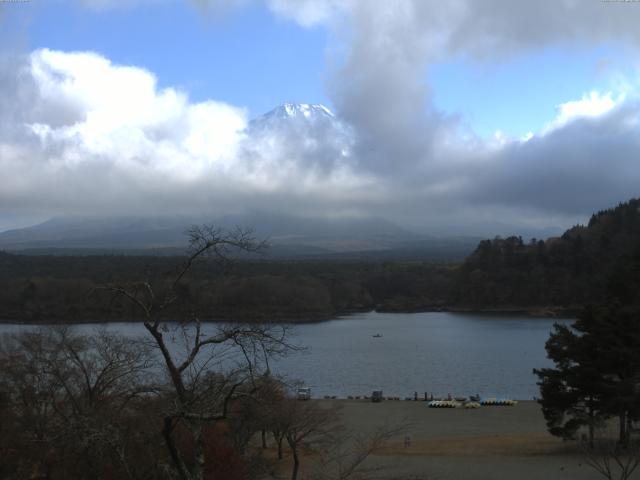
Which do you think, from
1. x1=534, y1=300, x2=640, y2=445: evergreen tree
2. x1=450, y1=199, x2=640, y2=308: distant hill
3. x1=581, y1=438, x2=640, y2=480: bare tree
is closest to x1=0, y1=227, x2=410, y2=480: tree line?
x1=581, y1=438, x2=640, y2=480: bare tree

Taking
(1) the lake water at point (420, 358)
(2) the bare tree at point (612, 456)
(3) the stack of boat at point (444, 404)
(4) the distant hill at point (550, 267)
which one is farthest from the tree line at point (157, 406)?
(4) the distant hill at point (550, 267)

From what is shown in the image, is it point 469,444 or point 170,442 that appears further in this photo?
point 469,444

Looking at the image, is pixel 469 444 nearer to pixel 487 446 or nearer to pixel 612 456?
pixel 487 446

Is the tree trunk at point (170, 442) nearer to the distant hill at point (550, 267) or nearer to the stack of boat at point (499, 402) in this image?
the stack of boat at point (499, 402)

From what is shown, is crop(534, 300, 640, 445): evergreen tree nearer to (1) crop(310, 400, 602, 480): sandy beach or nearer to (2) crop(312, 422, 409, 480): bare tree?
(1) crop(310, 400, 602, 480): sandy beach

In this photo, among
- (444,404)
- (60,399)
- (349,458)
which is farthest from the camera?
(444,404)

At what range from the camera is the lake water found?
107 ft

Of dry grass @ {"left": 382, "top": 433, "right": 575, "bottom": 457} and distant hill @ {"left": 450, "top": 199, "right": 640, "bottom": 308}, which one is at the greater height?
distant hill @ {"left": 450, "top": 199, "right": 640, "bottom": 308}

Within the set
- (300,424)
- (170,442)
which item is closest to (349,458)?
(300,424)

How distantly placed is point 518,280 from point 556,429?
6665 cm

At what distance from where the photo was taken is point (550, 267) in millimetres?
78812

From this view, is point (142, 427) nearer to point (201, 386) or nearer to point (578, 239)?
point (201, 386)

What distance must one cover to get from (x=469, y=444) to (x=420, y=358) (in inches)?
906

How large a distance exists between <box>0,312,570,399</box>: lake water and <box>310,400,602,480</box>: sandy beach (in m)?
3.99
